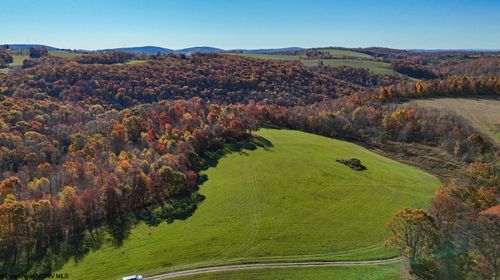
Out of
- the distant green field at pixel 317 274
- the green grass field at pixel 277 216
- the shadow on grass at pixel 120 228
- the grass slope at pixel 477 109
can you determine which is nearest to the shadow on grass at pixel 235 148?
the green grass field at pixel 277 216

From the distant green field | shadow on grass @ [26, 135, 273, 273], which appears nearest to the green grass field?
shadow on grass @ [26, 135, 273, 273]

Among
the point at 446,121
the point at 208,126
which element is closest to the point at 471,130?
the point at 446,121

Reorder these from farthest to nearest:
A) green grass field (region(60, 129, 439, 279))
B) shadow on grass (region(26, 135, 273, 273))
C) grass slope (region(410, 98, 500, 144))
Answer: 1. grass slope (region(410, 98, 500, 144))
2. shadow on grass (region(26, 135, 273, 273))
3. green grass field (region(60, 129, 439, 279))

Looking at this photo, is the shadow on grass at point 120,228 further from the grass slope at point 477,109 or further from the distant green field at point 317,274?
the grass slope at point 477,109

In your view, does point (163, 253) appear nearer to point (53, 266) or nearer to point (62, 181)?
point (53, 266)

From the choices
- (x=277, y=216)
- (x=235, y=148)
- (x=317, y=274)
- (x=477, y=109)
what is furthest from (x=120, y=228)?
(x=477, y=109)

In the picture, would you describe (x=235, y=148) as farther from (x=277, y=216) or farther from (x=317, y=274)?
(x=317, y=274)

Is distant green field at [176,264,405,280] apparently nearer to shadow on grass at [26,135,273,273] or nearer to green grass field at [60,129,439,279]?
green grass field at [60,129,439,279]
